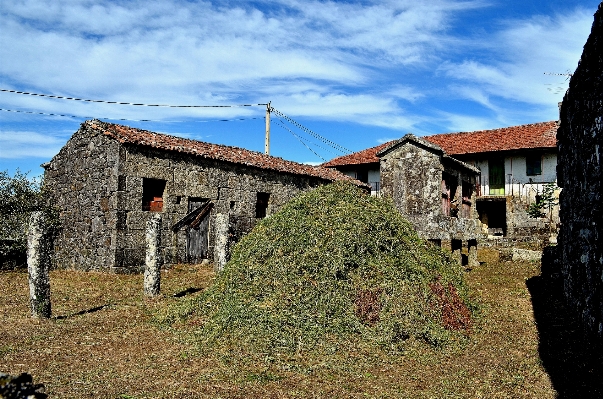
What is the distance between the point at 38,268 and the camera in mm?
8008

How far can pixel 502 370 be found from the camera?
202 inches

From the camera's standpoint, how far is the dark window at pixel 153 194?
47.7 ft

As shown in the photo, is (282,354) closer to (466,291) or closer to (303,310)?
(303,310)

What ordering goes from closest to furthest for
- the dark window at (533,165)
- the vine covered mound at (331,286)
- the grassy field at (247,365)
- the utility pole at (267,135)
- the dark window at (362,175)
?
the grassy field at (247,365), the vine covered mound at (331,286), the utility pole at (267,135), the dark window at (533,165), the dark window at (362,175)

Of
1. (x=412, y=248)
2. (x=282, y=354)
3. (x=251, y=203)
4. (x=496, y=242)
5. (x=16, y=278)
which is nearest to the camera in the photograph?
(x=282, y=354)

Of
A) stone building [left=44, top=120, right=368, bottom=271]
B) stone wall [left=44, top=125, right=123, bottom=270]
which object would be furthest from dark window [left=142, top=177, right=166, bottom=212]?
stone wall [left=44, top=125, right=123, bottom=270]

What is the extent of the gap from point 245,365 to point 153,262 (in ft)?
Result: 17.0

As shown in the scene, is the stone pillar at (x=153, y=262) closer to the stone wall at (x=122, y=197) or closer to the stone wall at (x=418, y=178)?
the stone wall at (x=122, y=197)

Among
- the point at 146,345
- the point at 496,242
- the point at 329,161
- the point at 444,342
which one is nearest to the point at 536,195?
the point at 496,242

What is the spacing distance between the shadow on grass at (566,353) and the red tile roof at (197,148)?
11.2 meters

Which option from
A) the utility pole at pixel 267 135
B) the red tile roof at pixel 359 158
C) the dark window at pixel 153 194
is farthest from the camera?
the red tile roof at pixel 359 158

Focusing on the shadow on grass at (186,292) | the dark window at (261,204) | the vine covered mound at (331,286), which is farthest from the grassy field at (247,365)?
the dark window at (261,204)

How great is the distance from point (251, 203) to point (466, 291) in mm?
10701

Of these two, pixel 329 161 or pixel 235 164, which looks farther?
pixel 329 161
